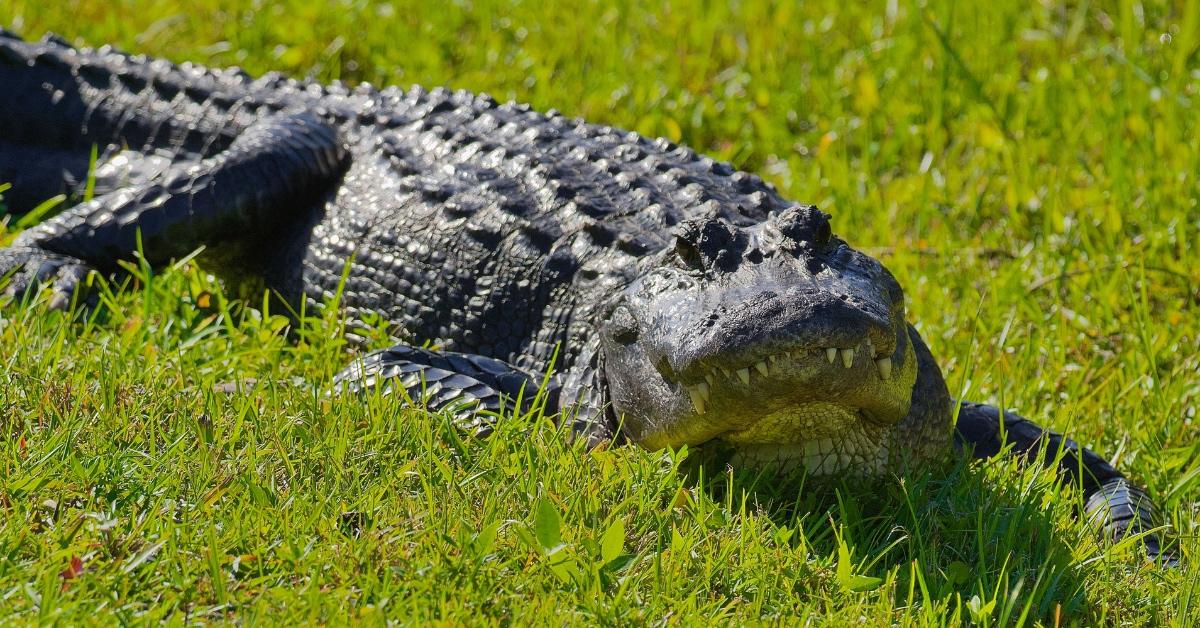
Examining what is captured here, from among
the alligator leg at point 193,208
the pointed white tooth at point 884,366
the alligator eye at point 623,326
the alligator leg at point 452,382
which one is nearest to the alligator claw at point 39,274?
the alligator leg at point 193,208

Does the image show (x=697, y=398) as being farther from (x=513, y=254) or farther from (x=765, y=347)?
(x=513, y=254)

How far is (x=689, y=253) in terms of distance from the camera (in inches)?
132

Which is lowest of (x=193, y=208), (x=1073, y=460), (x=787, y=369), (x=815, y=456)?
(x=1073, y=460)

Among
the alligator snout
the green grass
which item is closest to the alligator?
the alligator snout

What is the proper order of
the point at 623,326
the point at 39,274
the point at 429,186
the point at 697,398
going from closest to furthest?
1. the point at 697,398
2. the point at 623,326
3. the point at 39,274
4. the point at 429,186

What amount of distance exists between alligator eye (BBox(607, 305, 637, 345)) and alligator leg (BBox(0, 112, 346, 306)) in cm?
184

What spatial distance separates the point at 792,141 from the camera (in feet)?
21.5

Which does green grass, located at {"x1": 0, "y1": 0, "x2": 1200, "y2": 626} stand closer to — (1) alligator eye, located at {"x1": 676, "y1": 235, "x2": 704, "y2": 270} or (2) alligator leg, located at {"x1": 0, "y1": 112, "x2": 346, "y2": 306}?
(2) alligator leg, located at {"x1": 0, "y1": 112, "x2": 346, "y2": 306}

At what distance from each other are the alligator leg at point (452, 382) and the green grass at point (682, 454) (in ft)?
0.43

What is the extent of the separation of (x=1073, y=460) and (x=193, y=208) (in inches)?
123

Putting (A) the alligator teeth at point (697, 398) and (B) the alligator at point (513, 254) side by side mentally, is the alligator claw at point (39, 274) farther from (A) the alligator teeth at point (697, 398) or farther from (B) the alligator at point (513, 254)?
(A) the alligator teeth at point (697, 398)

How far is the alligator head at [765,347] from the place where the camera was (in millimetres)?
2898

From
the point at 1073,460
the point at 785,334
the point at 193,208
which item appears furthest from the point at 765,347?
the point at 193,208

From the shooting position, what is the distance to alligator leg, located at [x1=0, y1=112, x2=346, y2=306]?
15.4 feet
